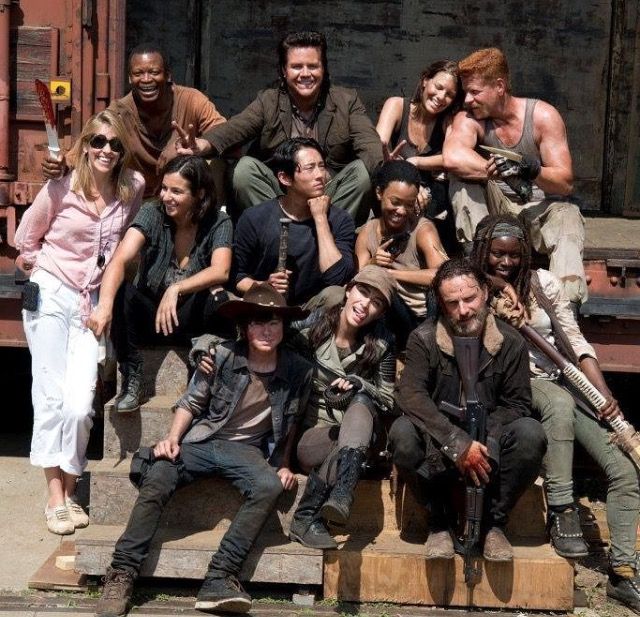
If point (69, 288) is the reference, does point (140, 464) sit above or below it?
below

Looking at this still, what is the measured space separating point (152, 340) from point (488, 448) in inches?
73.2

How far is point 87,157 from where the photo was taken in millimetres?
6062

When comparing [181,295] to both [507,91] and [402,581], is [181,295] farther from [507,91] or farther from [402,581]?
[507,91]

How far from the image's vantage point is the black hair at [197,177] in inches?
238

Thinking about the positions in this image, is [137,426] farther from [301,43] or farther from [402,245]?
[301,43]

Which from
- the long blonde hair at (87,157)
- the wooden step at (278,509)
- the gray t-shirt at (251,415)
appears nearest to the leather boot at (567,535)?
the wooden step at (278,509)

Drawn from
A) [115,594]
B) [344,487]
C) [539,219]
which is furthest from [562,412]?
[115,594]

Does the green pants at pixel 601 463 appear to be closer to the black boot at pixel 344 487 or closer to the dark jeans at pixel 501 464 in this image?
the dark jeans at pixel 501 464

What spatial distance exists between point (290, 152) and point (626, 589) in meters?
2.68

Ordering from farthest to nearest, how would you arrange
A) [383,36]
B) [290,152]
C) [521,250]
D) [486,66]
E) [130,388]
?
[383,36] → [486,66] → [290,152] → [130,388] → [521,250]

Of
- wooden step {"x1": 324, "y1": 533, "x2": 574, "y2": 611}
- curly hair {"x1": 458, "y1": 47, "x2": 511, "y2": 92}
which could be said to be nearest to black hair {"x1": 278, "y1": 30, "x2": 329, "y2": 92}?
curly hair {"x1": 458, "y1": 47, "x2": 511, "y2": 92}

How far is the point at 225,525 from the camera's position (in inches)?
226

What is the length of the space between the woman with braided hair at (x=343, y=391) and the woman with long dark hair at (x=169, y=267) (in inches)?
22.4

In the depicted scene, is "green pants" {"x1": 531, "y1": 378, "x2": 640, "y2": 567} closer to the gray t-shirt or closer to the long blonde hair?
the gray t-shirt
